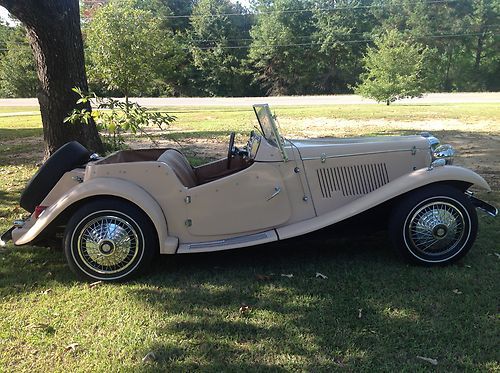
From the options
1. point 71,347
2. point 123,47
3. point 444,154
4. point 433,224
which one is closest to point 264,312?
point 71,347

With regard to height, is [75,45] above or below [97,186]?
above

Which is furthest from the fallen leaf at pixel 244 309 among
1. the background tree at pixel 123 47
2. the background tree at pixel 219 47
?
the background tree at pixel 219 47

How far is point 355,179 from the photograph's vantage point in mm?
4098

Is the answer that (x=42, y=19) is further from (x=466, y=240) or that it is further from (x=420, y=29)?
(x=420, y=29)

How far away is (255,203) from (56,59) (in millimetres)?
4319

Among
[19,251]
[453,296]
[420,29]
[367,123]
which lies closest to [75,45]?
[19,251]

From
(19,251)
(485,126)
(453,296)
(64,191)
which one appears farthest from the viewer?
(485,126)

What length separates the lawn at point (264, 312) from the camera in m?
2.79

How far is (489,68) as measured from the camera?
48000mm

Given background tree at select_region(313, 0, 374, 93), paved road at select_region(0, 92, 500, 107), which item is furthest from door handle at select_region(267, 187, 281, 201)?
background tree at select_region(313, 0, 374, 93)

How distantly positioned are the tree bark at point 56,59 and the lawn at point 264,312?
2.68 m

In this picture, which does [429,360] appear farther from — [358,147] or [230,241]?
[358,147]

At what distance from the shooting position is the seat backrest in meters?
4.10

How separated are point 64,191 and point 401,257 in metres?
3.03
